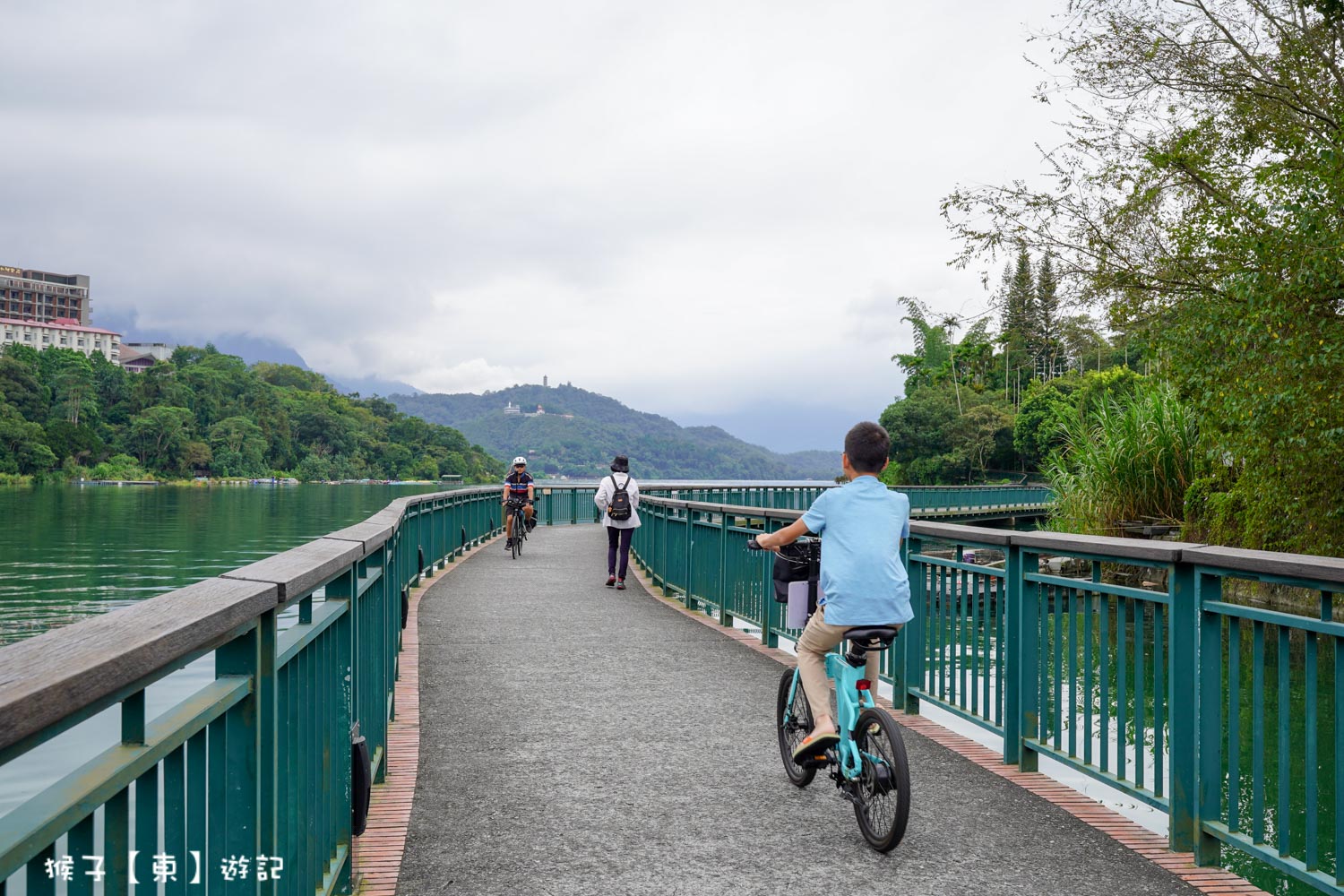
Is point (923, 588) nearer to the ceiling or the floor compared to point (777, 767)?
nearer to the ceiling

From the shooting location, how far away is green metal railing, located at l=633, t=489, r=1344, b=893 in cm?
387

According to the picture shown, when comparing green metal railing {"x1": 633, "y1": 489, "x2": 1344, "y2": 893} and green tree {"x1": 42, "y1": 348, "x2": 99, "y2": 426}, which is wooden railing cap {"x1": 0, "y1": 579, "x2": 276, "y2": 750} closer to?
green metal railing {"x1": 633, "y1": 489, "x2": 1344, "y2": 893}

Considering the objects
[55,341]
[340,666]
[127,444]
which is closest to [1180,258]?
[340,666]

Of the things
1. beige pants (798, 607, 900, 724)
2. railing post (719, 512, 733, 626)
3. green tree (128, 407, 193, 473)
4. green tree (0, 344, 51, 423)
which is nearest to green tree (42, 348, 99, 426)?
green tree (0, 344, 51, 423)

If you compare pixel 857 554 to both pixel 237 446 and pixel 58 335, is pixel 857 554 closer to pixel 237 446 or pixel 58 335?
pixel 237 446

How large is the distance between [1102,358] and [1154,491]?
79.1 metres

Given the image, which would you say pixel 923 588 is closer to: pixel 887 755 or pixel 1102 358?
pixel 887 755

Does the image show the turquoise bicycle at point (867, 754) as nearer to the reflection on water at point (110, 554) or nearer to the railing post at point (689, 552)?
the reflection on water at point (110, 554)

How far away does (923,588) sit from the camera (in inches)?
274

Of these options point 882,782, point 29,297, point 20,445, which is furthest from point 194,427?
point 882,782

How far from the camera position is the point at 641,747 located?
6.09 m

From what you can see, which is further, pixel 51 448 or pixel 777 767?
pixel 51 448

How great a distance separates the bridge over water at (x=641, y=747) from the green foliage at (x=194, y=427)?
13256 centimetres

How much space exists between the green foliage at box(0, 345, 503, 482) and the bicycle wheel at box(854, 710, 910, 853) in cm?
13469
